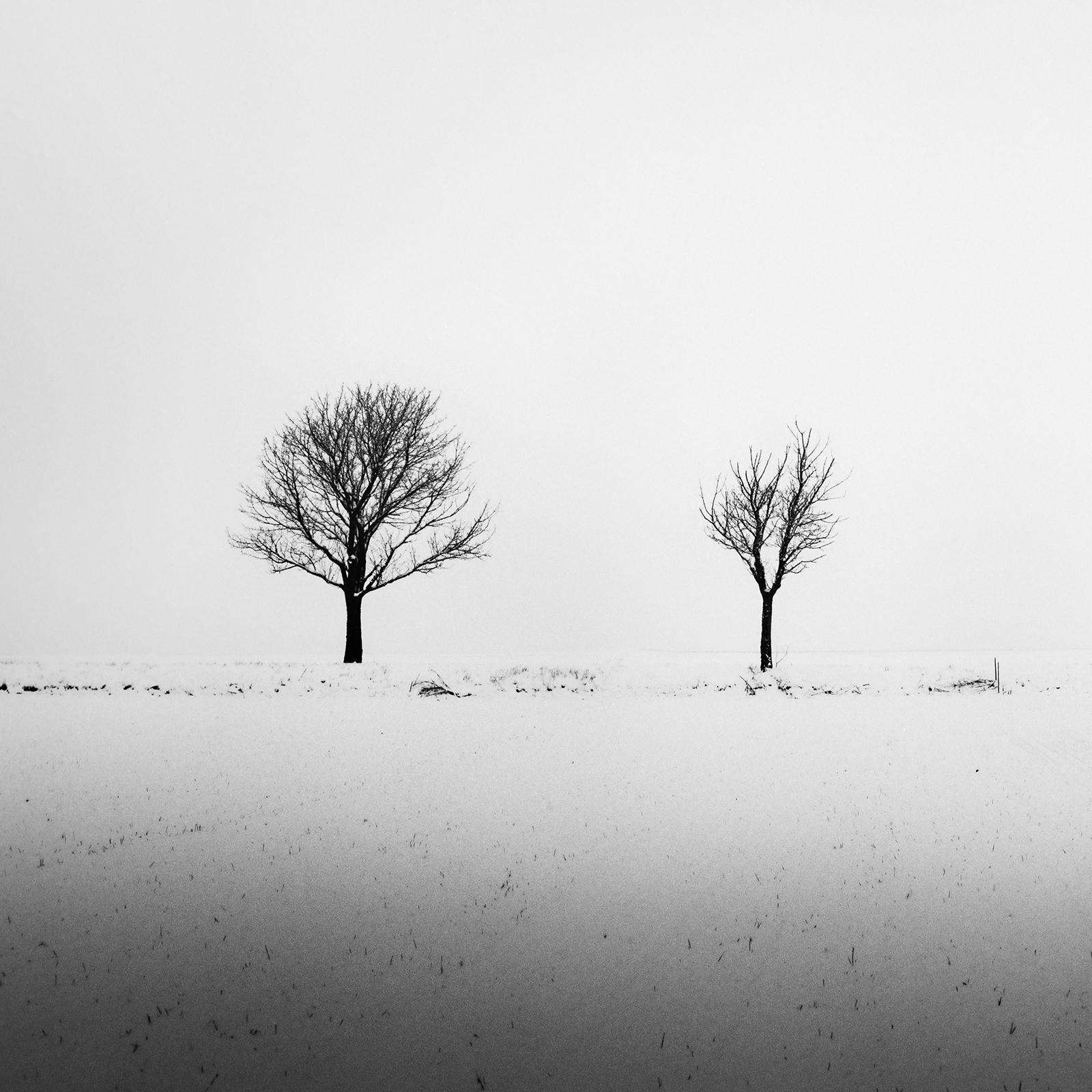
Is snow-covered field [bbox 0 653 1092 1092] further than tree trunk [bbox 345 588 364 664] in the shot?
No

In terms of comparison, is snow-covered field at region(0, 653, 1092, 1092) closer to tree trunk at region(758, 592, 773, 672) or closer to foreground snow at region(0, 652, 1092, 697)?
foreground snow at region(0, 652, 1092, 697)

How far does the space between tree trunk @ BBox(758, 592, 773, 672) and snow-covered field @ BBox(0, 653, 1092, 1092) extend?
12227 mm

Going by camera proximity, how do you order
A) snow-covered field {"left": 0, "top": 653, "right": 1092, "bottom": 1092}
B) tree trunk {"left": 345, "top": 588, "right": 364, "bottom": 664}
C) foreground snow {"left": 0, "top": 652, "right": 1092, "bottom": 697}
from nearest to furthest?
snow-covered field {"left": 0, "top": 653, "right": 1092, "bottom": 1092} < foreground snow {"left": 0, "top": 652, "right": 1092, "bottom": 697} < tree trunk {"left": 345, "top": 588, "right": 364, "bottom": 664}

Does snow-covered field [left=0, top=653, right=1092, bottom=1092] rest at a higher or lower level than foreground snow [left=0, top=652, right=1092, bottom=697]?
lower

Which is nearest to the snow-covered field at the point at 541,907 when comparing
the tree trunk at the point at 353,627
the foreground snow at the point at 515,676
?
the foreground snow at the point at 515,676

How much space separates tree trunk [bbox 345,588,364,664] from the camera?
2705cm

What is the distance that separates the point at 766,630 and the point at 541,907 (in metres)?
23.1

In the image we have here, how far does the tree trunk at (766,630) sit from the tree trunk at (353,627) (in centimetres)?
1618

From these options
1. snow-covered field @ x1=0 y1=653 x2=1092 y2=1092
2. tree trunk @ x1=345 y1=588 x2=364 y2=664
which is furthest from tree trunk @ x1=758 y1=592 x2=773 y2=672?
tree trunk @ x1=345 y1=588 x2=364 y2=664

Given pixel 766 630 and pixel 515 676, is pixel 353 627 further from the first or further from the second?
pixel 766 630

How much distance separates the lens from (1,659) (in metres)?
31.0

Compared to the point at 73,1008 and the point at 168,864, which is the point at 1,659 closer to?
the point at 168,864

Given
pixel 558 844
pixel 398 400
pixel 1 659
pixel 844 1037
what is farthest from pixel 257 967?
pixel 1 659

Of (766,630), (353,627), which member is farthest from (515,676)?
(766,630)
